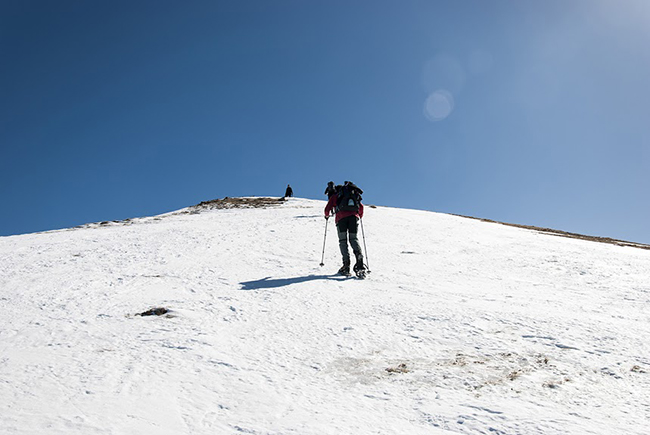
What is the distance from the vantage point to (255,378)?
4.16 m

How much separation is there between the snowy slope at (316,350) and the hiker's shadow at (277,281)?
0.05m


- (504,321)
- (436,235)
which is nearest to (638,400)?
(504,321)

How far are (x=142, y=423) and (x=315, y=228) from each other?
15242mm

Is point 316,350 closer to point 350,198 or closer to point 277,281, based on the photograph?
point 277,281

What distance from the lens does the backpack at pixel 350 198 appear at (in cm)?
1024

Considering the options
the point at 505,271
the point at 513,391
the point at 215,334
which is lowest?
the point at 513,391

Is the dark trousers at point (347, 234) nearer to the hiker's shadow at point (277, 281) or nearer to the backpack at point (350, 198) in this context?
the backpack at point (350, 198)

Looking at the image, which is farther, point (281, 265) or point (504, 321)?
point (281, 265)

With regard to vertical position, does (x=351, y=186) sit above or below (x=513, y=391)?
above

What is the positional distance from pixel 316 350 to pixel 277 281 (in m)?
4.01

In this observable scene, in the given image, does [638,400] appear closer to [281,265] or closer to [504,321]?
[504,321]

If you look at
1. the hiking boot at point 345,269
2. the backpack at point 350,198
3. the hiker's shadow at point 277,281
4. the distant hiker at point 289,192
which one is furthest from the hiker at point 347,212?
the distant hiker at point 289,192

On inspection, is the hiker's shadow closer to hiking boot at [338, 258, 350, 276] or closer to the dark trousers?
hiking boot at [338, 258, 350, 276]

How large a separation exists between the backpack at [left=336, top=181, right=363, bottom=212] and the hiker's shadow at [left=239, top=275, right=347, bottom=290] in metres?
1.80
